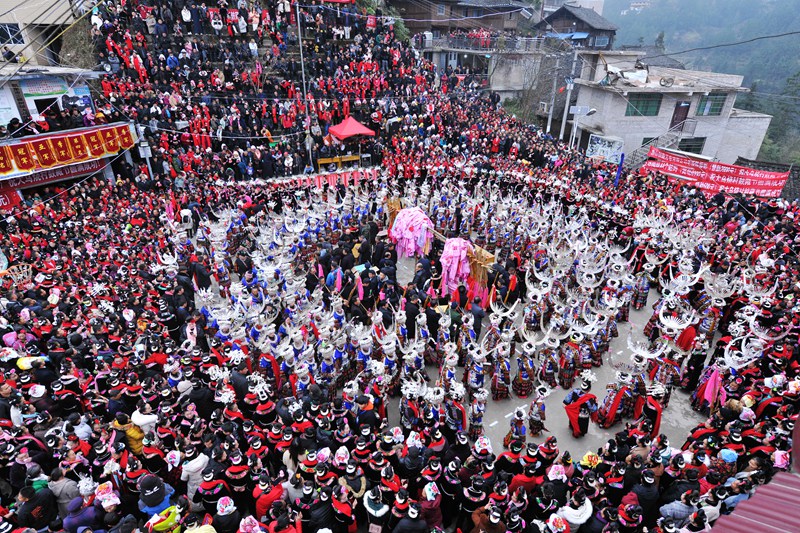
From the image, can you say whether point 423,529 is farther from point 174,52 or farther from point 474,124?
point 174,52

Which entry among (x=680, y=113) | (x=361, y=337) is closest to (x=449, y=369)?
(x=361, y=337)

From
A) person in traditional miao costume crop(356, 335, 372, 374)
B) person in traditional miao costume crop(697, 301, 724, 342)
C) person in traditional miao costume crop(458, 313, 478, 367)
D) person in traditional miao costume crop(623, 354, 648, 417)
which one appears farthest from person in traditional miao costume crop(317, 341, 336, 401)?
person in traditional miao costume crop(697, 301, 724, 342)

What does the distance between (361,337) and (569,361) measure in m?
3.94

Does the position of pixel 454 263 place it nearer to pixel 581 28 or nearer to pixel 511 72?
pixel 511 72

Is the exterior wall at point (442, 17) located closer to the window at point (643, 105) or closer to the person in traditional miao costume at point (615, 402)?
the window at point (643, 105)

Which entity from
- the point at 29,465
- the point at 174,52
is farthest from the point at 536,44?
the point at 29,465

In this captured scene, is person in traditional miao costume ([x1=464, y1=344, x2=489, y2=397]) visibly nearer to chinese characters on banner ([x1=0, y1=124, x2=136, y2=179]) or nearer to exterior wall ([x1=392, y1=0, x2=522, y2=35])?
chinese characters on banner ([x1=0, y1=124, x2=136, y2=179])

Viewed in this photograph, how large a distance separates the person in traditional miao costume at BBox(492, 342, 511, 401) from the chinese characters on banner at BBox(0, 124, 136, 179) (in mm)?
15330

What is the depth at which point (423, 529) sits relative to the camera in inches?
186

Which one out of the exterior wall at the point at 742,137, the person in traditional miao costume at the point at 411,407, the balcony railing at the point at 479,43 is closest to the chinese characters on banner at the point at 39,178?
the person in traditional miao costume at the point at 411,407

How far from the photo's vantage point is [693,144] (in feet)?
83.0

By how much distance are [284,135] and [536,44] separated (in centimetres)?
2351

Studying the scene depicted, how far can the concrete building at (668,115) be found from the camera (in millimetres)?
23531

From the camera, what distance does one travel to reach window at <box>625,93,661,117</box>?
2336cm
